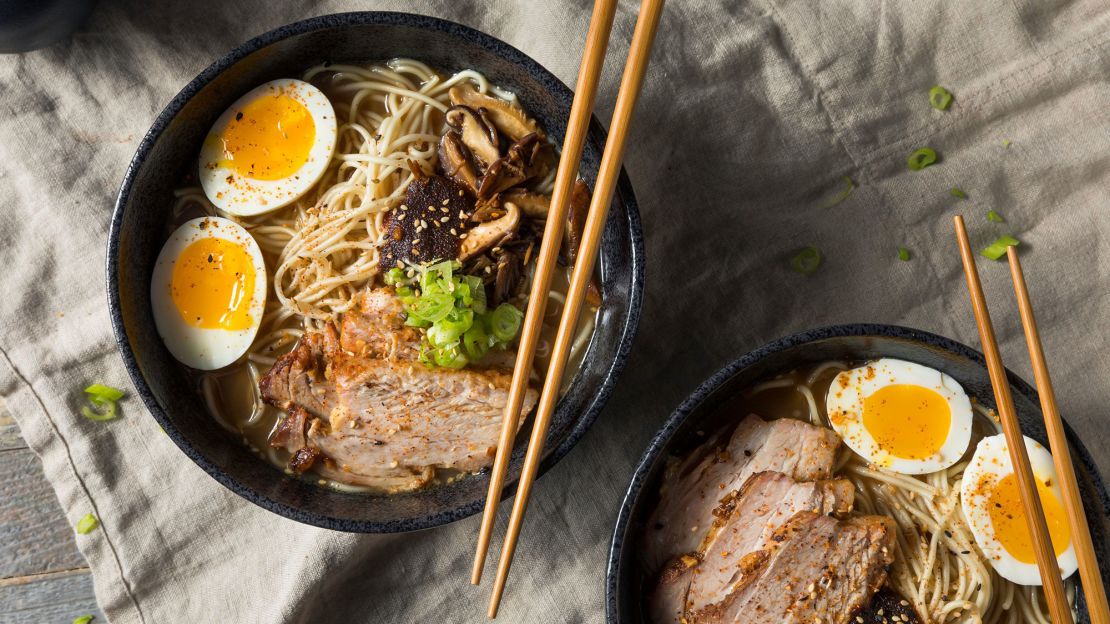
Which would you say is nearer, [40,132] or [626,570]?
[626,570]

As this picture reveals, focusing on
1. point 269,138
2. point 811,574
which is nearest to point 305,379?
point 269,138

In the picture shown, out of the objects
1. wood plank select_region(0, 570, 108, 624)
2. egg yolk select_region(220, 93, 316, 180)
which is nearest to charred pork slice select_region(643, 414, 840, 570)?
egg yolk select_region(220, 93, 316, 180)

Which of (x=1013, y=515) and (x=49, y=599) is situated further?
(x=49, y=599)

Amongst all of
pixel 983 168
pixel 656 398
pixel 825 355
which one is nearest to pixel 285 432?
pixel 656 398

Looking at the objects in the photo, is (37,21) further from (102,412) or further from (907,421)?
(907,421)

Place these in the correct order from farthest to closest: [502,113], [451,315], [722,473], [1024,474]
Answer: [502,113] < [722,473] < [451,315] < [1024,474]

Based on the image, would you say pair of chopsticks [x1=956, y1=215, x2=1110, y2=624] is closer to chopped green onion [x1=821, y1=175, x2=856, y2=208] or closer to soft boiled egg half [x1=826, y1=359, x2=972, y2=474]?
soft boiled egg half [x1=826, y1=359, x2=972, y2=474]

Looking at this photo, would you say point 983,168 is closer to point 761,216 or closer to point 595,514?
point 761,216
